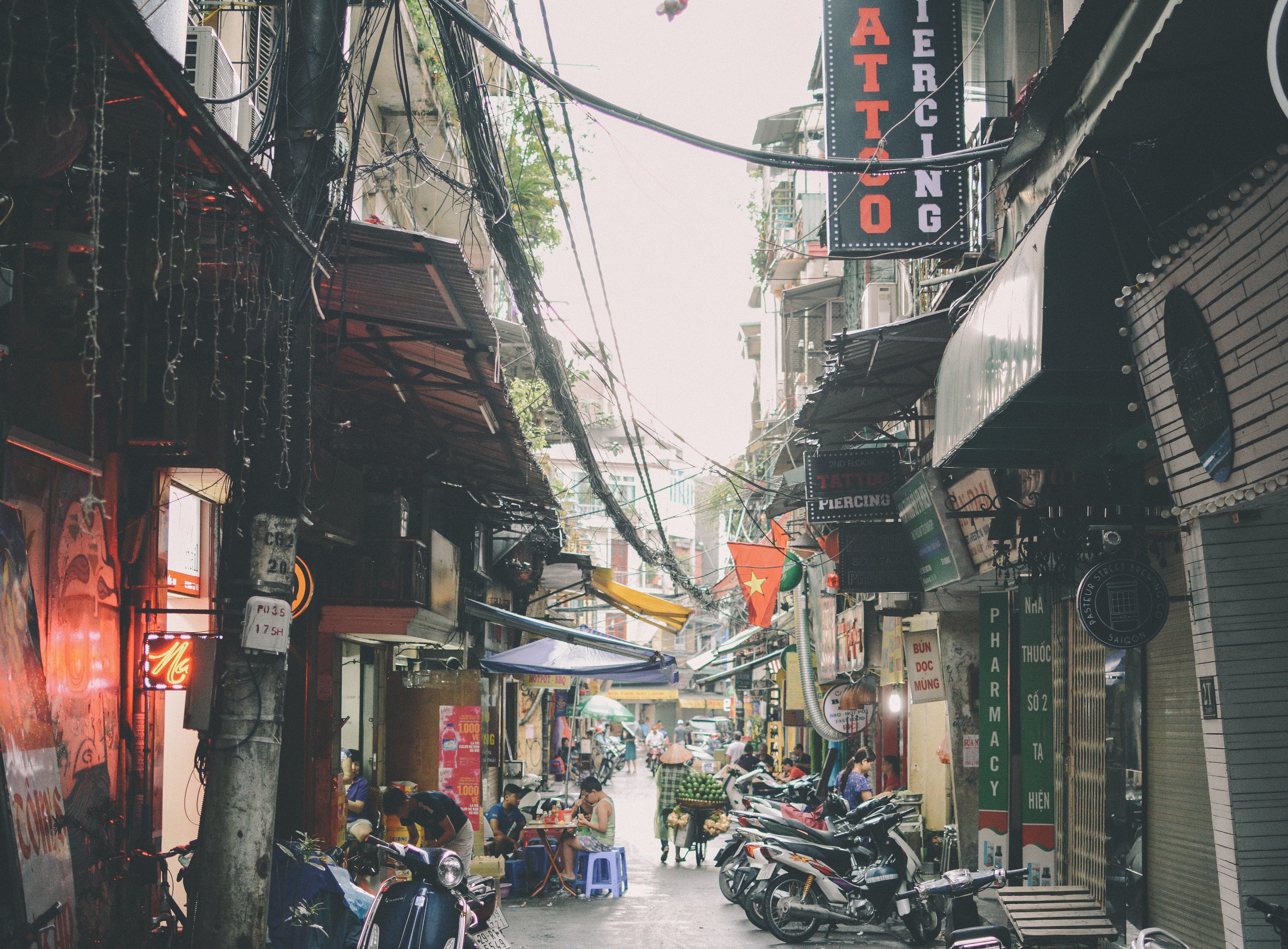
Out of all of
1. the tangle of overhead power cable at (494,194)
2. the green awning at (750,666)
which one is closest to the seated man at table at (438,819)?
the tangle of overhead power cable at (494,194)

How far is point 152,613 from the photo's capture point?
817 cm

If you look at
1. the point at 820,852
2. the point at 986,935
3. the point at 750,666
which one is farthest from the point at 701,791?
the point at 986,935

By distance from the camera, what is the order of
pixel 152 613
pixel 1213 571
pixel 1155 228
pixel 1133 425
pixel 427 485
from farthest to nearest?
1. pixel 427 485
2. pixel 152 613
3. pixel 1133 425
4. pixel 1155 228
5. pixel 1213 571

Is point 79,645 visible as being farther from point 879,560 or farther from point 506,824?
point 879,560

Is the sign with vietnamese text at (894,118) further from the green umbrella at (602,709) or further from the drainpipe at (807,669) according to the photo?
the green umbrella at (602,709)

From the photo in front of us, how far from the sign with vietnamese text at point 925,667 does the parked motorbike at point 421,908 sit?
759 cm

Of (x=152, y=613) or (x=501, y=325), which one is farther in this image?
(x=501, y=325)

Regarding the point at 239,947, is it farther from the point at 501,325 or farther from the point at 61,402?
the point at 501,325

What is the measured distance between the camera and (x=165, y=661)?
A: 796cm

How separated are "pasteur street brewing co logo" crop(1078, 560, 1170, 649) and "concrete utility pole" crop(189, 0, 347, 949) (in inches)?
186

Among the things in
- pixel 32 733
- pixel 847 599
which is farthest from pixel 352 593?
pixel 847 599

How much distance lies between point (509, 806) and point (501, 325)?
21.0ft

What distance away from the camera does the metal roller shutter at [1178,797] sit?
24.0ft

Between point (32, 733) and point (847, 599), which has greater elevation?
point (847, 599)
